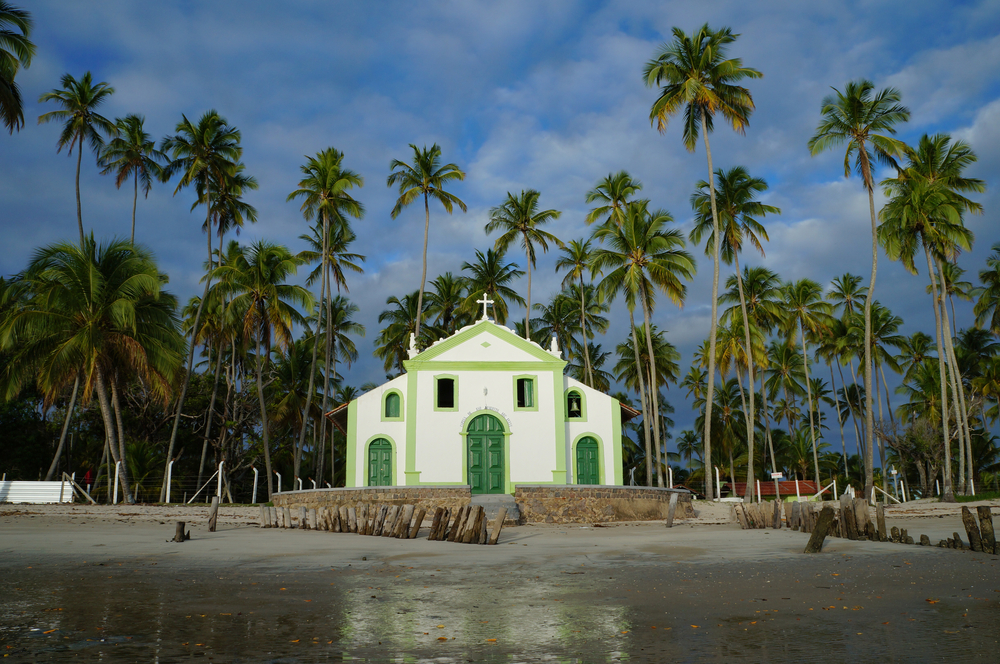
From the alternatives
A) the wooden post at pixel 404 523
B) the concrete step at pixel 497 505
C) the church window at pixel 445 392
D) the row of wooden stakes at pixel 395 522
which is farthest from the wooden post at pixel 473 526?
the church window at pixel 445 392

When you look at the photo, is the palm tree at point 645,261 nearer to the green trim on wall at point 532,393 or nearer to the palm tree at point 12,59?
the green trim on wall at point 532,393

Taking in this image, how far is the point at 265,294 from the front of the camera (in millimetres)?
32594

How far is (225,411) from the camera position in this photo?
39.7m

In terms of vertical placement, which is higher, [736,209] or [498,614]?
[736,209]

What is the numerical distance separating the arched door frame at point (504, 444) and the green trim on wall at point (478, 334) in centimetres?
260

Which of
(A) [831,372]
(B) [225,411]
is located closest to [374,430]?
(B) [225,411]

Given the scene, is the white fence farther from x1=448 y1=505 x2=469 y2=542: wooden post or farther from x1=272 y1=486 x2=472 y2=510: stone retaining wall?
x1=448 y1=505 x2=469 y2=542: wooden post

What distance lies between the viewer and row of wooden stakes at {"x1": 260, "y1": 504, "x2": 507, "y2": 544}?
1412 cm

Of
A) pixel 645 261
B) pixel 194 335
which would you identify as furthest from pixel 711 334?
pixel 194 335

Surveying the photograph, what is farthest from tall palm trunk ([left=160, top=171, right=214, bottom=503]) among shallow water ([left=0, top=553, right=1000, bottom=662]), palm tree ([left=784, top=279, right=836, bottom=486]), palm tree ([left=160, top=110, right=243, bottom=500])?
palm tree ([left=784, top=279, right=836, bottom=486])

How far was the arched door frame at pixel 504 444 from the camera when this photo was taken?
25.8 meters

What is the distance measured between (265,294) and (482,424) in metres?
12.6

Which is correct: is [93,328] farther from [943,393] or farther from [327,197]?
[943,393]

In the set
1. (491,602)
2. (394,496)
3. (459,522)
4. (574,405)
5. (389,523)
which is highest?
(574,405)
